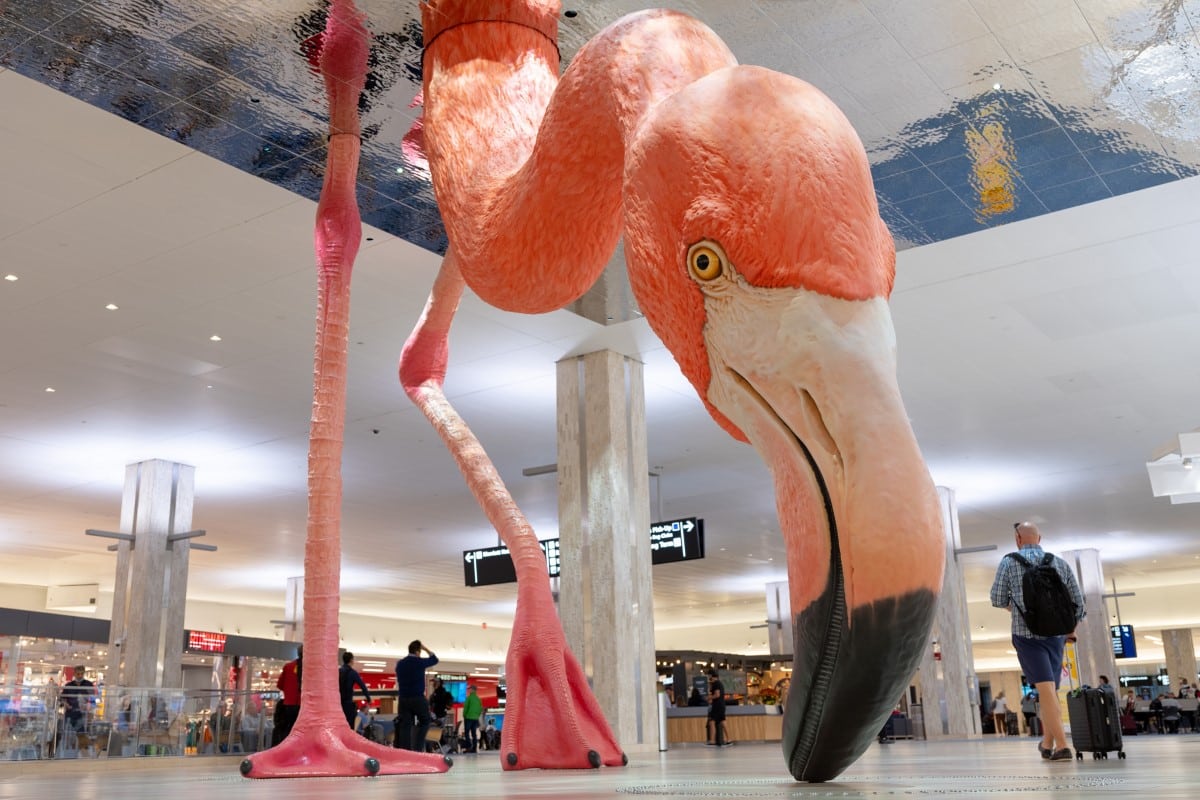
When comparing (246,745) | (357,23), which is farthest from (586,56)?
(246,745)

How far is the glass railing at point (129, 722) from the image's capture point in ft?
42.3

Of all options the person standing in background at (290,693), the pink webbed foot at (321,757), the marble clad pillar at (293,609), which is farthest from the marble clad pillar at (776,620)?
the pink webbed foot at (321,757)

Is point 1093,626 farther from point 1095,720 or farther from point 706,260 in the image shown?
point 706,260

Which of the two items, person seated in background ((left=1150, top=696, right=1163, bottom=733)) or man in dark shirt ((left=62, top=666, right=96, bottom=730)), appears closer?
man in dark shirt ((left=62, top=666, right=96, bottom=730))

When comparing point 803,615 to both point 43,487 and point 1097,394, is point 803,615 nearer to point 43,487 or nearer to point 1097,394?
point 1097,394

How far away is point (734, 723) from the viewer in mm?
26328

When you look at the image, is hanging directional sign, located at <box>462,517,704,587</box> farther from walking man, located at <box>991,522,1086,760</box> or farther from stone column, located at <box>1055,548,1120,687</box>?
stone column, located at <box>1055,548,1120,687</box>

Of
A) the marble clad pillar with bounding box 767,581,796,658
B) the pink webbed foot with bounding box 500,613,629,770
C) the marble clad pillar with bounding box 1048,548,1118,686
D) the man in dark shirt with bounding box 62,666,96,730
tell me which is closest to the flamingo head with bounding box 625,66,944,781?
the pink webbed foot with bounding box 500,613,629,770

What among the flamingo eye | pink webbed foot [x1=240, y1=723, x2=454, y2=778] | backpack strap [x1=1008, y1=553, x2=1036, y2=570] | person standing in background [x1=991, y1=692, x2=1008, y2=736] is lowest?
person standing in background [x1=991, y1=692, x2=1008, y2=736]

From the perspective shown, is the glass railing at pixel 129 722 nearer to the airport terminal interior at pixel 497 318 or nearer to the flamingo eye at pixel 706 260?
the airport terminal interior at pixel 497 318

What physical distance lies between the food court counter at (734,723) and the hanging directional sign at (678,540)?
979 cm

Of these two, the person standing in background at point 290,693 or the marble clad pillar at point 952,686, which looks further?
the marble clad pillar at point 952,686

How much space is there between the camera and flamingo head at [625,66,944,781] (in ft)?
4.20

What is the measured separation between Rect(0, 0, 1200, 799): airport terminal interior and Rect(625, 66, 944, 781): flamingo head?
1.06 meters
